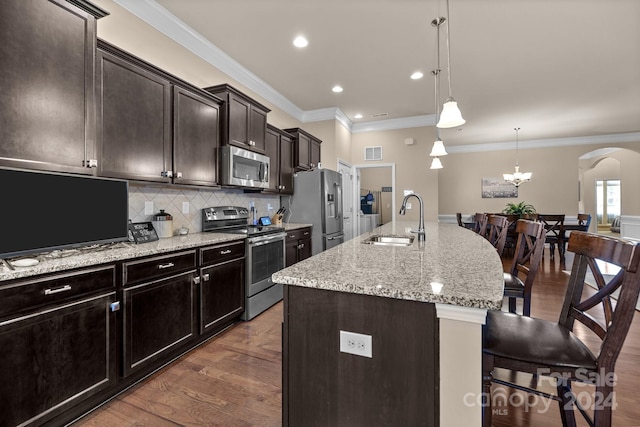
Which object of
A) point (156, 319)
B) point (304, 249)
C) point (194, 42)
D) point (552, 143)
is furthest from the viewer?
point (552, 143)

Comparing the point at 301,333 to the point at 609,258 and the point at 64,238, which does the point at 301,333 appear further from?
the point at 64,238

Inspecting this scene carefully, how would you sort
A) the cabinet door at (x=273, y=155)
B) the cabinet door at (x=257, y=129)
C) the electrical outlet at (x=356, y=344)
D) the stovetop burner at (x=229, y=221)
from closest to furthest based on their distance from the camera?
the electrical outlet at (x=356, y=344)
the stovetop burner at (x=229, y=221)
the cabinet door at (x=257, y=129)
the cabinet door at (x=273, y=155)

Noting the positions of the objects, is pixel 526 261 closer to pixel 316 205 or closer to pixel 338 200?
pixel 316 205

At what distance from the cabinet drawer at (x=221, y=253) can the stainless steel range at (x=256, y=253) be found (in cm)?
11

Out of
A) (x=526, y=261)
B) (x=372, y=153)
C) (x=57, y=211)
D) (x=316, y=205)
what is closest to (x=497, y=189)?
(x=372, y=153)

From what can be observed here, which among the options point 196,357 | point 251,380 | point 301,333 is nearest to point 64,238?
point 196,357

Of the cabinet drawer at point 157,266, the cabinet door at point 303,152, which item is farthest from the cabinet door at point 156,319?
the cabinet door at point 303,152

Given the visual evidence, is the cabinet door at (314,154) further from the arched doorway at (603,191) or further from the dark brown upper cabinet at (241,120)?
the arched doorway at (603,191)

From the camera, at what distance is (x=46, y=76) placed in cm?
158

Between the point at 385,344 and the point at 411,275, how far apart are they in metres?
0.28

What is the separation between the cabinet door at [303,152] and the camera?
14.9ft

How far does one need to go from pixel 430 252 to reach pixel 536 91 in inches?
182

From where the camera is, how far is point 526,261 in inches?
77.3

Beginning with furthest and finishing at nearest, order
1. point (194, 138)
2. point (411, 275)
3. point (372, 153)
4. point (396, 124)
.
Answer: point (372, 153), point (396, 124), point (194, 138), point (411, 275)
